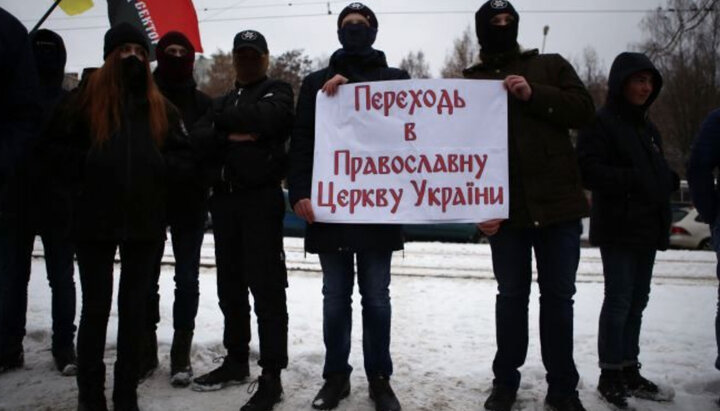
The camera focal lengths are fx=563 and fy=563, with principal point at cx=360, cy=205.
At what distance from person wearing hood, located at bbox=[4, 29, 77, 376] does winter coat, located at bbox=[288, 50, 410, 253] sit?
64.6 inches

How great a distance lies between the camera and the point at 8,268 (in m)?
3.88

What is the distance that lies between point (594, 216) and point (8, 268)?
3977 millimetres

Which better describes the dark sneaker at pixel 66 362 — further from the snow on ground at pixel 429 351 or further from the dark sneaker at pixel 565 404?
the dark sneaker at pixel 565 404

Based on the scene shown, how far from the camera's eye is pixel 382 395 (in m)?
3.32

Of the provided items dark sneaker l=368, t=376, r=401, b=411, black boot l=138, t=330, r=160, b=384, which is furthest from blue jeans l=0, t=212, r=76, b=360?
dark sneaker l=368, t=376, r=401, b=411

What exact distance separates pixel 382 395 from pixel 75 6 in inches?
225

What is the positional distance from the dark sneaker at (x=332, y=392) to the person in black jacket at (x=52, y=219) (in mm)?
1761

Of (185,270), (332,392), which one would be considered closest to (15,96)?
(185,270)

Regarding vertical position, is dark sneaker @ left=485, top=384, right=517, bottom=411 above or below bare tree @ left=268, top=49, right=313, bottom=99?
below

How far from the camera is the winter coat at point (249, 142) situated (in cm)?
332

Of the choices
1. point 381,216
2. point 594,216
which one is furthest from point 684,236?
point 381,216

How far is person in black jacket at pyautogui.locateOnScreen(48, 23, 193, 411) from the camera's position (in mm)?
3014

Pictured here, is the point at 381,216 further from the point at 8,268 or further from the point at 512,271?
the point at 8,268

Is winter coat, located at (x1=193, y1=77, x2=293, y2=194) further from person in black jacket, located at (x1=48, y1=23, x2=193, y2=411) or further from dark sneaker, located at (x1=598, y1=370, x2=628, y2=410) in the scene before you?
dark sneaker, located at (x1=598, y1=370, x2=628, y2=410)
